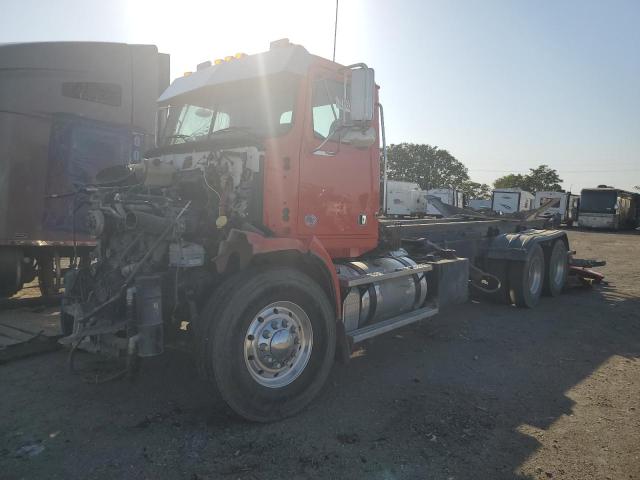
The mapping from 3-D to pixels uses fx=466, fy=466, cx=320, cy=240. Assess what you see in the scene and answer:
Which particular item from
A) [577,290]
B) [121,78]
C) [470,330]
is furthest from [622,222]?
[121,78]

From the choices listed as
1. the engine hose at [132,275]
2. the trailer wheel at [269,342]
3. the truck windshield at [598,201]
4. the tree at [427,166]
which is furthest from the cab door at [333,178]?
the tree at [427,166]

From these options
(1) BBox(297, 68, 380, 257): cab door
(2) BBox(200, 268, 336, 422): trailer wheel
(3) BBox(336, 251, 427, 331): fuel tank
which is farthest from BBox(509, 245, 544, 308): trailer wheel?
(2) BBox(200, 268, 336, 422): trailer wheel

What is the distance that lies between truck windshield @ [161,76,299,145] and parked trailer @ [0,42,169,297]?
7.28 ft

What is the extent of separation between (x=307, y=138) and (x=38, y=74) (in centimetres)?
510

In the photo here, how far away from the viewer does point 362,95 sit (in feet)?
13.1

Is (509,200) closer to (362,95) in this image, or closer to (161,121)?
(161,121)

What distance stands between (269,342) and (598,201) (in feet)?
129

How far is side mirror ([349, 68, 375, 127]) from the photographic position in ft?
13.0

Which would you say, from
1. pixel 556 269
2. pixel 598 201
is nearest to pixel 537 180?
pixel 598 201

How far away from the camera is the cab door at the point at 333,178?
431 centimetres

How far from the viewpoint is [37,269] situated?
24.7 ft

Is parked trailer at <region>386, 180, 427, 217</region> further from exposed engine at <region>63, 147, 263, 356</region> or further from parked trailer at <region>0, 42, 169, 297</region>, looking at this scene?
exposed engine at <region>63, 147, 263, 356</region>

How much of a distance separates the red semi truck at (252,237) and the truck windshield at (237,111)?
0.04 ft

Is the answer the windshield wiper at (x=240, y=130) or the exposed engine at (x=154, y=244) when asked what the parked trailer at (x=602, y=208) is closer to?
the windshield wiper at (x=240, y=130)
